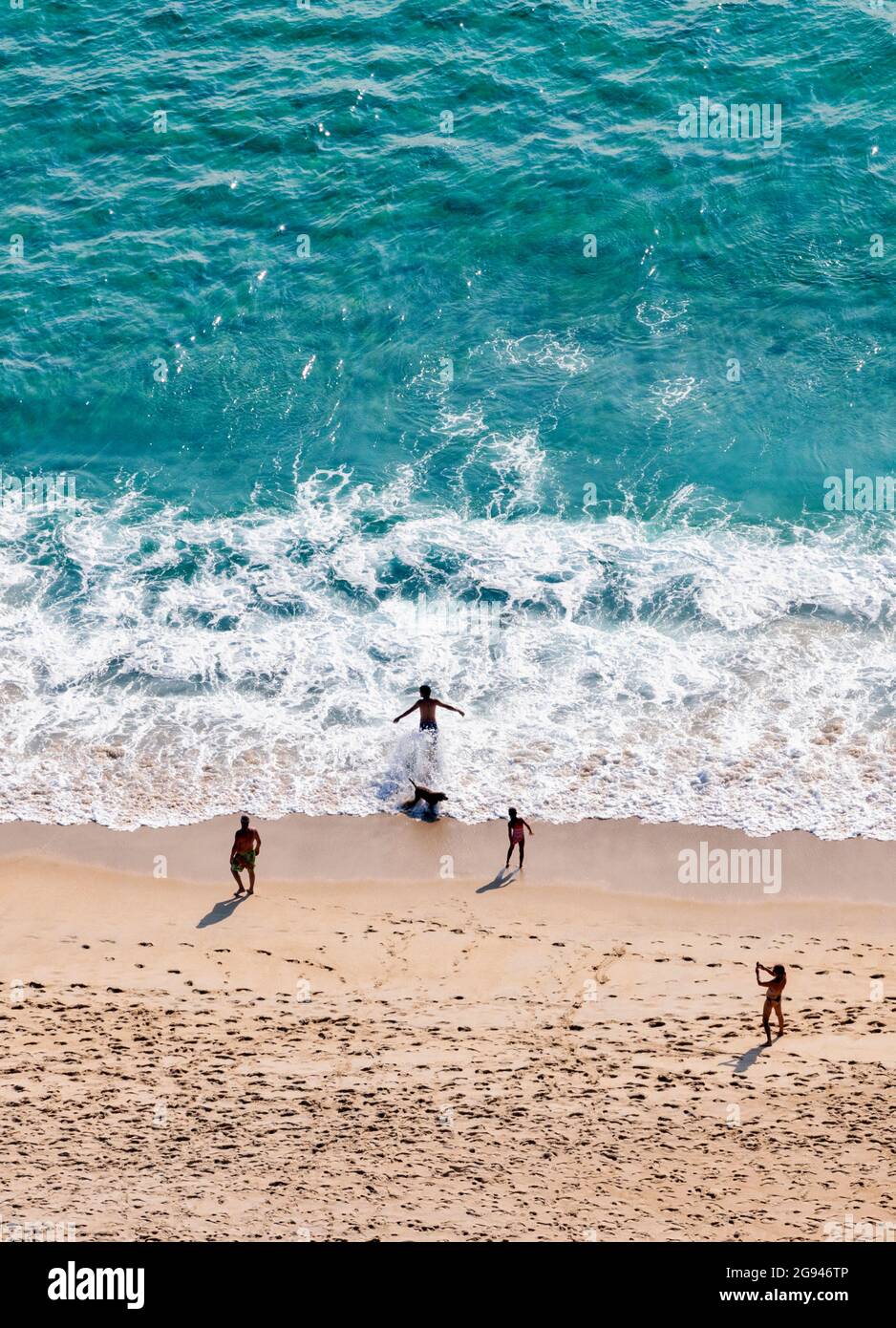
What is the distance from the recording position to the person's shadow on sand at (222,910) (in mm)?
18484

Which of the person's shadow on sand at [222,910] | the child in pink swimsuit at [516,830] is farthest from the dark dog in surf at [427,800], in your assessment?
the person's shadow on sand at [222,910]

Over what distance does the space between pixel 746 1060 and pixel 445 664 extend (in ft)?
29.7

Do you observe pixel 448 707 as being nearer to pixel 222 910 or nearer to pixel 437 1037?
pixel 222 910

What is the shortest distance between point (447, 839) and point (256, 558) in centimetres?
742

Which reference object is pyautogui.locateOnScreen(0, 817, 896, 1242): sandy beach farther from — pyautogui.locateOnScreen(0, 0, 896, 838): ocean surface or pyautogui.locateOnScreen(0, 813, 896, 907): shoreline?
pyautogui.locateOnScreen(0, 0, 896, 838): ocean surface

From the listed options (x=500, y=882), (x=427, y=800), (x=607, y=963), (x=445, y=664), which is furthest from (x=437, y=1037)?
(x=445, y=664)

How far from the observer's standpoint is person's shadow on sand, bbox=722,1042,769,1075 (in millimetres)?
15477

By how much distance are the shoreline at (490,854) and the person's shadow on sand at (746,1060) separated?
3.23 metres

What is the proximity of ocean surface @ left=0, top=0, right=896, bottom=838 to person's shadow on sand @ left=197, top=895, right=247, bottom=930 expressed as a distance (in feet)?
5.76

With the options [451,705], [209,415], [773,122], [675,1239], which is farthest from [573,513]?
[675,1239]

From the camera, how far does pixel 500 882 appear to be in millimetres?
19156

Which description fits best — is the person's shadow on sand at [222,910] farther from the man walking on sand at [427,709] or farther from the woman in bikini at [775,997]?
the woman in bikini at [775,997]

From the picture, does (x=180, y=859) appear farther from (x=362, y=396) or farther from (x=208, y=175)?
(x=208, y=175)

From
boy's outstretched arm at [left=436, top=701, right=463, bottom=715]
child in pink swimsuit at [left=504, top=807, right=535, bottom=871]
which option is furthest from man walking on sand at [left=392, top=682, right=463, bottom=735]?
child in pink swimsuit at [left=504, top=807, right=535, bottom=871]
